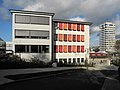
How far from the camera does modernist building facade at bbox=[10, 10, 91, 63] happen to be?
42625mm

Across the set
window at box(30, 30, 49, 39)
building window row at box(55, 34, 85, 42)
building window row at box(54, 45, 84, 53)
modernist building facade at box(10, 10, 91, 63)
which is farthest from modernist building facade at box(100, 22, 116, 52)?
window at box(30, 30, 49, 39)

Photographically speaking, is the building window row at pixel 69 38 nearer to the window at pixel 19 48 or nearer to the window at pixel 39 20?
the window at pixel 39 20

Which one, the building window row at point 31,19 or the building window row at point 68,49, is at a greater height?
the building window row at point 31,19

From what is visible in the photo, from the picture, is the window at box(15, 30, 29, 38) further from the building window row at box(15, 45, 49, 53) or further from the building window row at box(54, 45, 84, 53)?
the building window row at box(54, 45, 84, 53)

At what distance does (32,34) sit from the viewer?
4372cm

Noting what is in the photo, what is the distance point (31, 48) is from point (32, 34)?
3065 millimetres

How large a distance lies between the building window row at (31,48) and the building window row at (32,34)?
2135 millimetres

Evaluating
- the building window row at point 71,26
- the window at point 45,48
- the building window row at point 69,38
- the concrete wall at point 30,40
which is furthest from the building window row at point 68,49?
the concrete wall at point 30,40

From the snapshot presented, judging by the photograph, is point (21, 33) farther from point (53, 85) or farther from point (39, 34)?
point (53, 85)

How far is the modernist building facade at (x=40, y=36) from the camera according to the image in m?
42.6

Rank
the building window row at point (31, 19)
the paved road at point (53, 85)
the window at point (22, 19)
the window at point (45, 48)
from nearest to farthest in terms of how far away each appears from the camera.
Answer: the paved road at point (53, 85)
the window at point (22, 19)
the building window row at point (31, 19)
the window at point (45, 48)

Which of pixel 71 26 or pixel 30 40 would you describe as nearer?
pixel 30 40

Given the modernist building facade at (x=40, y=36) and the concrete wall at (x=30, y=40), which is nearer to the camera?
the concrete wall at (x=30, y=40)

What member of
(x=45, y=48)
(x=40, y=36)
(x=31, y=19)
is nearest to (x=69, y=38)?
(x=45, y=48)
